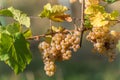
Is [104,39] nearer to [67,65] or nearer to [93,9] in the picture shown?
[93,9]

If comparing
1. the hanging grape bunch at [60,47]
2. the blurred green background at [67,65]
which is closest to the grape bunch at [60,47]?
the hanging grape bunch at [60,47]

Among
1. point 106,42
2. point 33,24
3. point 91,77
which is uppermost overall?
point 106,42

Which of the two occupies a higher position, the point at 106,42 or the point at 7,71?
the point at 106,42

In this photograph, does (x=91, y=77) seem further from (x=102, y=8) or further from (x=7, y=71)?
(x=102, y=8)

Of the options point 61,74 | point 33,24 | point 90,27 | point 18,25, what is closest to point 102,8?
point 90,27

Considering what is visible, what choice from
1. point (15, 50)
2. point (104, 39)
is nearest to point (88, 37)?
point (104, 39)

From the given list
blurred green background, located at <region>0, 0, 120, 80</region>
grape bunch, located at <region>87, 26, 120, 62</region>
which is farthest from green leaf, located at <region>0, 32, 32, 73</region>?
blurred green background, located at <region>0, 0, 120, 80</region>
